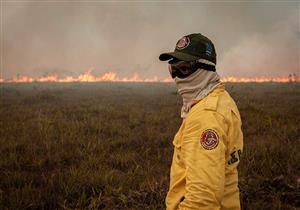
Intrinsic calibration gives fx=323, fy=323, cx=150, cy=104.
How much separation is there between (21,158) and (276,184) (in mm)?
5403

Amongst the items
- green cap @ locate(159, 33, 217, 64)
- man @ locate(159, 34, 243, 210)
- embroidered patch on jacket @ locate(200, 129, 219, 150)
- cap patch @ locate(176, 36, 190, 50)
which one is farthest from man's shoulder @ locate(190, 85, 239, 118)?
cap patch @ locate(176, 36, 190, 50)

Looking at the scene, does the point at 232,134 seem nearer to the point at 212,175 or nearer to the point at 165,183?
the point at 212,175

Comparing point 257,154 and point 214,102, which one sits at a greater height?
point 214,102

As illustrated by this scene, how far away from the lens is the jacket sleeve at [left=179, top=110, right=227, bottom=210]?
6.05ft

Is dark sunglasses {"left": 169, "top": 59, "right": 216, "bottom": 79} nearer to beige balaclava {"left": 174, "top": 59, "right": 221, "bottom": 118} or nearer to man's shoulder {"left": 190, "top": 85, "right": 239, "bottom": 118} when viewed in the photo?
beige balaclava {"left": 174, "top": 59, "right": 221, "bottom": 118}

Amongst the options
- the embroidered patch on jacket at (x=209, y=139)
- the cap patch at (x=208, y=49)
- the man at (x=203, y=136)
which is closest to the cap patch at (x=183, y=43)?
the man at (x=203, y=136)

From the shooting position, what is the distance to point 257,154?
7250 millimetres

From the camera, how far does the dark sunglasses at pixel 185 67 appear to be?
2252 mm

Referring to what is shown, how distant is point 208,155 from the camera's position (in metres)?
1.88

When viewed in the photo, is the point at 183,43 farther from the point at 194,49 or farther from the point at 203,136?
the point at 203,136

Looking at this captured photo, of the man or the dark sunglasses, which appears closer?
the man

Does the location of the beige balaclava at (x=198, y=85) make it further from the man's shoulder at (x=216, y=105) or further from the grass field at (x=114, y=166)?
the grass field at (x=114, y=166)

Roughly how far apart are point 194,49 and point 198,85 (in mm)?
251

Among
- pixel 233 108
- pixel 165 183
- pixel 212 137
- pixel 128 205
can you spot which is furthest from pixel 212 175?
pixel 165 183
